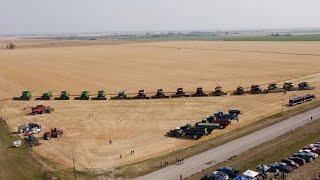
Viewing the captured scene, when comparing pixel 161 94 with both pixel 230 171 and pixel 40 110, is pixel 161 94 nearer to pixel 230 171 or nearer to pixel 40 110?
pixel 40 110

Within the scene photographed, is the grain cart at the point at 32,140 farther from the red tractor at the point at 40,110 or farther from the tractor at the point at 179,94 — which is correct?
the tractor at the point at 179,94

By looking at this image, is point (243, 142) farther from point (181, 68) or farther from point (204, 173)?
point (181, 68)

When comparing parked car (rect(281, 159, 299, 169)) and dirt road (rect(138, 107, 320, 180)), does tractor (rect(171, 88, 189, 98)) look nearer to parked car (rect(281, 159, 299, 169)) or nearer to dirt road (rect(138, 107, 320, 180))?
dirt road (rect(138, 107, 320, 180))

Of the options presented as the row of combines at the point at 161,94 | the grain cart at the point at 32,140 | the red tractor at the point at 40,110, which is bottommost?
the grain cart at the point at 32,140

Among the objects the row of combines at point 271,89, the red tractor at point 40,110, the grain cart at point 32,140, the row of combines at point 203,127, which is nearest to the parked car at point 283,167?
the row of combines at point 203,127

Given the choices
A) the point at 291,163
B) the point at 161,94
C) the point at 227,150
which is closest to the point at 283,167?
the point at 291,163

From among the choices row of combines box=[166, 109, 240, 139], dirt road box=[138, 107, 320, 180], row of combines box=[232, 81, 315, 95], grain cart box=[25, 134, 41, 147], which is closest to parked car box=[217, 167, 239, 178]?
dirt road box=[138, 107, 320, 180]

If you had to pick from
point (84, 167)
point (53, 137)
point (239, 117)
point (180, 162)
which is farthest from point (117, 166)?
point (239, 117)
